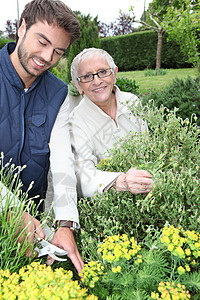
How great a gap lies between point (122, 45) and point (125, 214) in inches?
848

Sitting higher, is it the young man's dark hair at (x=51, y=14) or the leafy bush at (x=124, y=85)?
the young man's dark hair at (x=51, y=14)

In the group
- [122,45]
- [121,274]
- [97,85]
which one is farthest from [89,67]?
[122,45]

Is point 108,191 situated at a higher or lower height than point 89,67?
lower

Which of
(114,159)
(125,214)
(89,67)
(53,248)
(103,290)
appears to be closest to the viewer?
(103,290)

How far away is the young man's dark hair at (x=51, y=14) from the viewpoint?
73.0 inches

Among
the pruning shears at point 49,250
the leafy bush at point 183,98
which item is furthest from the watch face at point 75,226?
the leafy bush at point 183,98

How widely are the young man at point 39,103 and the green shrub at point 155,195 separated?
0.65 feet

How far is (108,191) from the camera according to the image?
5.76 ft

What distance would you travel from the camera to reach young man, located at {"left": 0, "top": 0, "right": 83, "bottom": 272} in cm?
186

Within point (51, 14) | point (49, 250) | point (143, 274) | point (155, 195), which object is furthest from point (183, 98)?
point (143, 274)

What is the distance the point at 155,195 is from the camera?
1.45 meters

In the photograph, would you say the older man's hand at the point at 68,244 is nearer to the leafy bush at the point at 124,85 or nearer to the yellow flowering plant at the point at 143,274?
the yellow flowering plant at the point at 143,274

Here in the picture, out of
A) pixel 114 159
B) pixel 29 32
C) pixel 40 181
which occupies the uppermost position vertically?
pixel 29 32

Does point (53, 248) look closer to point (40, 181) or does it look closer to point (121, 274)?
point (121, 274)
